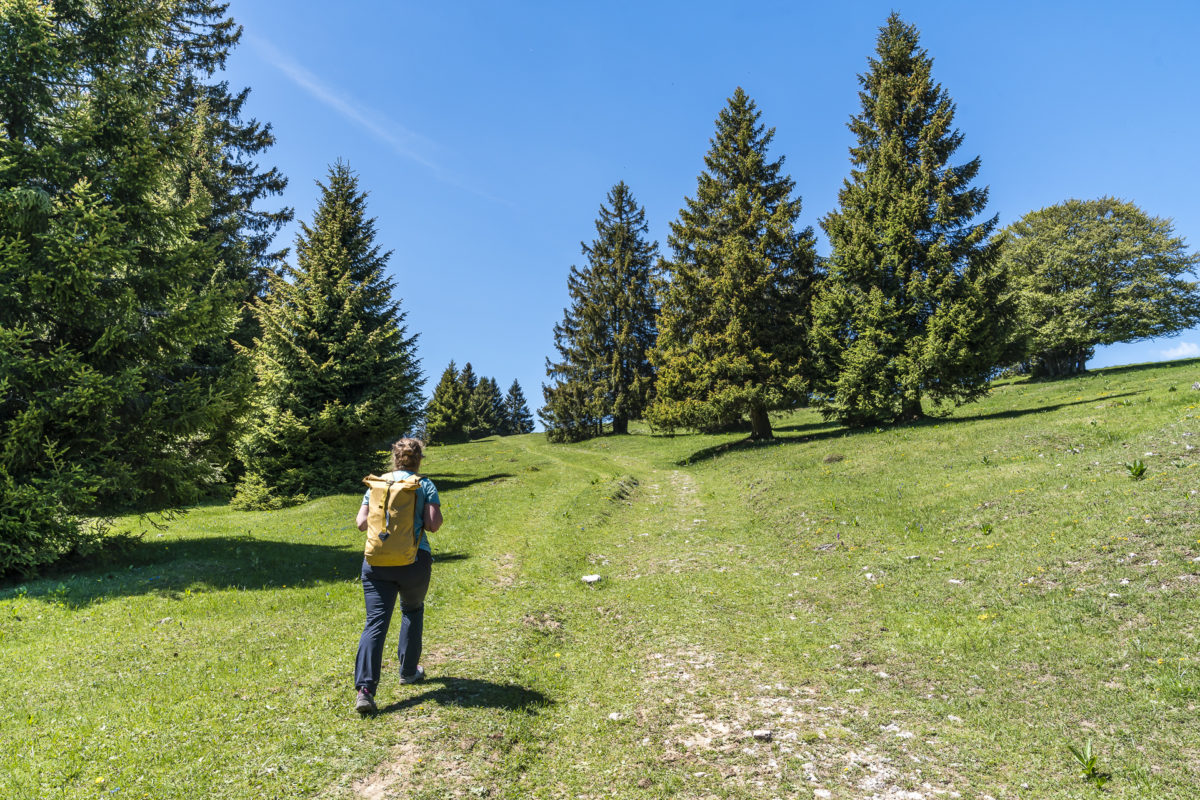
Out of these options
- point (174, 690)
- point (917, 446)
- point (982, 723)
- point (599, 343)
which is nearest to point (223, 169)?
point (599, 343)

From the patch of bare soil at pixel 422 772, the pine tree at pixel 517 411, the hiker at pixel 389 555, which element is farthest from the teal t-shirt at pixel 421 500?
the pine tree at pixel 517 411

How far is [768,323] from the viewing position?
101 ft

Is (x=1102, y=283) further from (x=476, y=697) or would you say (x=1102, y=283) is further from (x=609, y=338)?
(x=476, y=697)

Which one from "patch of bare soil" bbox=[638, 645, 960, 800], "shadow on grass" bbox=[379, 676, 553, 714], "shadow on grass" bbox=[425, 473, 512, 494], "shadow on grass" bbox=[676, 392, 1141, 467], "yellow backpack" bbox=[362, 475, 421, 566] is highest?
"shadow on grass" bbox=[676, 392, 1141, 467]

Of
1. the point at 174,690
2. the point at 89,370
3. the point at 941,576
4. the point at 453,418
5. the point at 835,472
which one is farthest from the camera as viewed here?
the point at 453,418

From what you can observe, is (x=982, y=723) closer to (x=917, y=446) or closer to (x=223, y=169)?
(x=917, y=446)

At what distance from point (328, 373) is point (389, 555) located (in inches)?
849

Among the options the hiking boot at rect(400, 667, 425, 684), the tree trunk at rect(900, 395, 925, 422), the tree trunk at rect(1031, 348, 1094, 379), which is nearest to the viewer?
the hiking boot at rect(400, 667, 425, 684)

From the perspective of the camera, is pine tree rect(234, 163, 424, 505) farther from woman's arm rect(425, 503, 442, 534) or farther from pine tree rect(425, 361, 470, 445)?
pine tree rect(425, 361, 470, 445)

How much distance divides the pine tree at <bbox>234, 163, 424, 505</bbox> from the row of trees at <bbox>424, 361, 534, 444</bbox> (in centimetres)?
2826

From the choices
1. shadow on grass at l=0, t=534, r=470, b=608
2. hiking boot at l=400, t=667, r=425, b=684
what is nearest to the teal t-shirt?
hiking boot at l=400, t=667, r=425, b=684

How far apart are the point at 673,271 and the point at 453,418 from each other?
47.0 meters

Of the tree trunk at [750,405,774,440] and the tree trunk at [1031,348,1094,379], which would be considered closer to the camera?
the tree trunk at [750,405,774,440]

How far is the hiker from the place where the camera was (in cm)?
646
